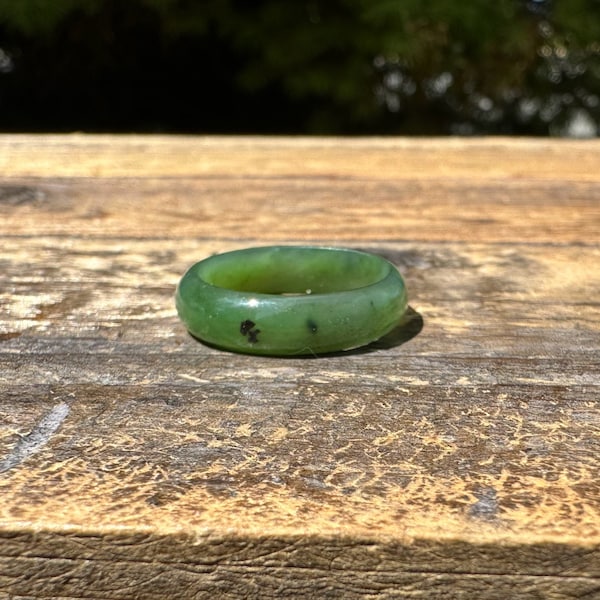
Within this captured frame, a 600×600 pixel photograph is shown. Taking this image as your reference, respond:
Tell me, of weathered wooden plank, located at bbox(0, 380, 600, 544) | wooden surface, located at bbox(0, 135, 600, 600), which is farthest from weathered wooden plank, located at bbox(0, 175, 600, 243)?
weathered wooden plank, located at bbox(0, 380, 600, 544)

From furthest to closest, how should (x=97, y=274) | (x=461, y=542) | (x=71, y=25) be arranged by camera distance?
1. (x=71, y=25)
2. (x=97, y=274)
3. (x=461, y=542)

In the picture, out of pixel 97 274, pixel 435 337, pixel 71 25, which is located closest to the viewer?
pixel 435 337

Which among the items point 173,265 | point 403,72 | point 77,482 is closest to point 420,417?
point 77,482

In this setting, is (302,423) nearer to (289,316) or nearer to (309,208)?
(289,316)

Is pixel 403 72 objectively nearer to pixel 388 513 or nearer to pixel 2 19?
pixel 2 19

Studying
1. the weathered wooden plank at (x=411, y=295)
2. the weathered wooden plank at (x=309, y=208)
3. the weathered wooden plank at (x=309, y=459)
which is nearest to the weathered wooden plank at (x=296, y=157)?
the weathered wooden plank at (x=309, y=208)

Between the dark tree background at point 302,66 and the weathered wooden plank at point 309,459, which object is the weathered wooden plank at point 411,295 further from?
the dark tree background at point 302,66
